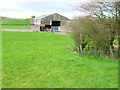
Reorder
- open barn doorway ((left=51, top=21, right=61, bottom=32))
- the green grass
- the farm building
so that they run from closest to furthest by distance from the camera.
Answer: the green grass → open barn doorway ((left=51, top=21, right=61, bottom=32)) → the farm building

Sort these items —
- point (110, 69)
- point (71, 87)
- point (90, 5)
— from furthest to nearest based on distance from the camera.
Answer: point (90, 5), point (110, 69), point (71, 87)

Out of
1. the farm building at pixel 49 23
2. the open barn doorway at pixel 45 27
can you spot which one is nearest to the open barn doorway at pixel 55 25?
the farm building at pixel 49 23

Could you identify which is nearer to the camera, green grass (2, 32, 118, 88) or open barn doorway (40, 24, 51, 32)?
green grass (2, 32, 118, 88)

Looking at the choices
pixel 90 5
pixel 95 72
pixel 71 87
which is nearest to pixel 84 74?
pixel 95 72

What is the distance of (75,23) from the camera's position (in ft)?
50.5

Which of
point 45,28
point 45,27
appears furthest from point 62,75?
point 45,27

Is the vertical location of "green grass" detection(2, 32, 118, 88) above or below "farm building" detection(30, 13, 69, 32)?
below

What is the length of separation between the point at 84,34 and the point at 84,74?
6182 mm

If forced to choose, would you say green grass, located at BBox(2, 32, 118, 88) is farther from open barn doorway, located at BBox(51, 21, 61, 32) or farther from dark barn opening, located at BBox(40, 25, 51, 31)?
dark barn opening, located at BBox(40, 25, 51, 31)

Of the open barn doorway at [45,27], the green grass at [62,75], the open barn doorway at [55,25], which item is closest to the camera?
the green grass at [62,75]

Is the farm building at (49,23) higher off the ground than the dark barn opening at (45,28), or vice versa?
the farm building at (49,23)

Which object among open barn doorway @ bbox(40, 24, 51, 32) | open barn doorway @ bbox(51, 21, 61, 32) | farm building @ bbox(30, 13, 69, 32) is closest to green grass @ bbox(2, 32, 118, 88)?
open barn doorway @ bbox(51, 21, 61, 32)

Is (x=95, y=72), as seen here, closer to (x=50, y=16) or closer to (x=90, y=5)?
(x=90, y=5)

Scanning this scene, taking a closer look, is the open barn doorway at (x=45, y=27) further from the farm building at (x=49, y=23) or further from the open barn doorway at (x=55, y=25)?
the open barn doorway at (x=55, y=25)
